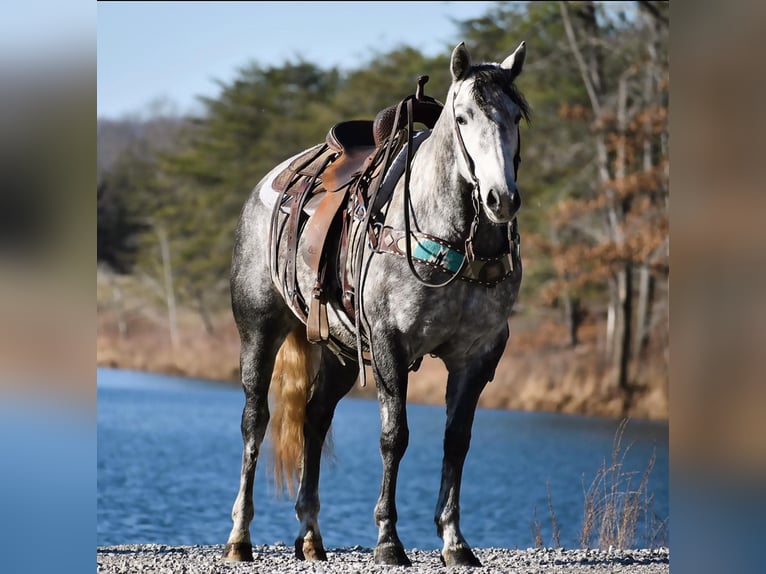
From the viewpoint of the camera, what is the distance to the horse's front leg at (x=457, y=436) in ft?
16.9

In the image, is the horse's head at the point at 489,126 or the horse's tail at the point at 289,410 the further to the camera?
the horse's tail at the point at 289,410

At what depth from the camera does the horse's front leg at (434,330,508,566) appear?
5.16 meters

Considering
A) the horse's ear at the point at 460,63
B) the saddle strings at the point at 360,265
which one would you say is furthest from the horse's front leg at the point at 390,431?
the horse's ear at the point at 460,63

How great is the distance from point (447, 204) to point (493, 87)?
22.2 inches

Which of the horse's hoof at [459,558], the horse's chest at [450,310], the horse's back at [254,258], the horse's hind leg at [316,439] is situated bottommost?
the horse's hoof at [459,558]

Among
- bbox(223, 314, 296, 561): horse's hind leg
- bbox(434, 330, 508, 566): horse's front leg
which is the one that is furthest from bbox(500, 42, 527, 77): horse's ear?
bbox(223, 314, 296, 561): horse's hind leg

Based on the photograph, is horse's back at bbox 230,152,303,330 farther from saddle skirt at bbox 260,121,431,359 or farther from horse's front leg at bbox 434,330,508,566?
horse's front leg at bbox 434,330,508,566

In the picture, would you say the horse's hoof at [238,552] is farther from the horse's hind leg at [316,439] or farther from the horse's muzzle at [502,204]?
the horse's muzzle at [502,204]

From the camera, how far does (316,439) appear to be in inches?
243

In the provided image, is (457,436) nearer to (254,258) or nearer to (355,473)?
(254,258)

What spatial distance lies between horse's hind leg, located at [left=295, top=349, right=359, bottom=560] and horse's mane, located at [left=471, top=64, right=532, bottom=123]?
1.99 metres

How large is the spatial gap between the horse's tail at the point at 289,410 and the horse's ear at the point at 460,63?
2127 millimetres
